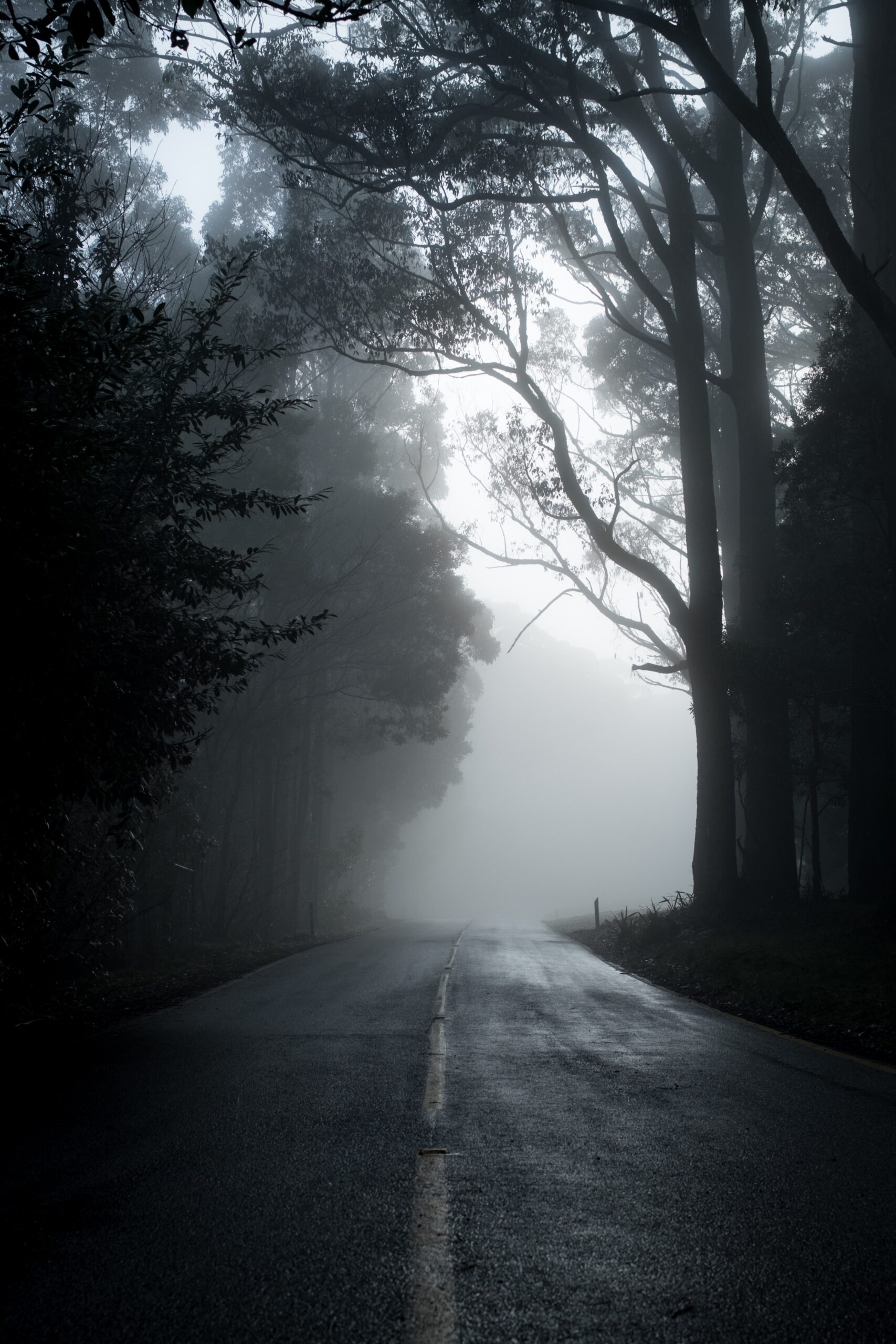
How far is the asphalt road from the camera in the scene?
2766 millimetres

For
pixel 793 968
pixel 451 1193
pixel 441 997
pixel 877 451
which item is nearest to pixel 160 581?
pixel 441 997

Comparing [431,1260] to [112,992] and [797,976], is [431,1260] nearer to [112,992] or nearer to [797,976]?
[797,976]

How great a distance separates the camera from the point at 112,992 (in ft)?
40.4

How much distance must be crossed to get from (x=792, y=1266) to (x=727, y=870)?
575 inches

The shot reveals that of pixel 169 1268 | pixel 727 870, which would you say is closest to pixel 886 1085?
pixel 169 1268

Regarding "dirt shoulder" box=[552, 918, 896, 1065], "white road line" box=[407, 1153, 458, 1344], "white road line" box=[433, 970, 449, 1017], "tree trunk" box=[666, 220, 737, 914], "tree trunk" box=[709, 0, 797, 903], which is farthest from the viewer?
"tree trunk" box=[709, 0, 797, 903]

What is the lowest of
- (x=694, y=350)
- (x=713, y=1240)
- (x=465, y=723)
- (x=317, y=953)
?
(x=317, y=953)

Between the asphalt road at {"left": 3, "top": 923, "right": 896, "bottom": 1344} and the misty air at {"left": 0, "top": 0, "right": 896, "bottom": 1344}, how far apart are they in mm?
28

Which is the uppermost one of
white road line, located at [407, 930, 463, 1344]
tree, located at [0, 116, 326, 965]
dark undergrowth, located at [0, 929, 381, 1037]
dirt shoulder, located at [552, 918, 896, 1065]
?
tree, located at [0, 116, 326, 965]

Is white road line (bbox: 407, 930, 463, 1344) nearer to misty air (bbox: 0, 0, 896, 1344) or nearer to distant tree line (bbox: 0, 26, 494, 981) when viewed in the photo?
misty air (bbox: 0, 0, 896, 1344)

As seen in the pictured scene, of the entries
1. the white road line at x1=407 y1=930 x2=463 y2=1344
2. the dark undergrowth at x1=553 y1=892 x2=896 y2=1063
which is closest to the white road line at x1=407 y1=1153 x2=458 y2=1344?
the white road line at x1=407 y1=930 x2=463 y2=1344

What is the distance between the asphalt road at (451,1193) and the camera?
2766 mm

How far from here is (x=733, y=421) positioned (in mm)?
29375

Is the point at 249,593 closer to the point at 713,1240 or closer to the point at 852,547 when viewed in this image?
the point at 852,547
